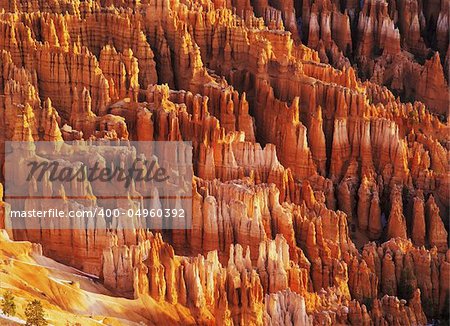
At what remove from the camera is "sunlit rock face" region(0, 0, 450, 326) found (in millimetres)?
26781

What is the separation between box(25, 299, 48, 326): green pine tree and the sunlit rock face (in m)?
1.28

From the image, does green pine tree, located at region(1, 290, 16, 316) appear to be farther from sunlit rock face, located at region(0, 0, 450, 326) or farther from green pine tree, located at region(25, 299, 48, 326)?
sunlit rock face, located at region(0, 0, 450, 326)

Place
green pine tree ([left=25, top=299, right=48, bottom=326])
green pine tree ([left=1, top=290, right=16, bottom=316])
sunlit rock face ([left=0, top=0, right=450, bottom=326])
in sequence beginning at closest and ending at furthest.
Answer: green pine tree ([left=25, top=299, right=48, bottom=326]), green pine tree ([left=1, top=290, right=16, bottom=316]), sunlit rock face ([left=0, top=0, right=450, bottom=326])

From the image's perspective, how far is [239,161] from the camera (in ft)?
115

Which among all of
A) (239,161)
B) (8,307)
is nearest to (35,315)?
(8,307)

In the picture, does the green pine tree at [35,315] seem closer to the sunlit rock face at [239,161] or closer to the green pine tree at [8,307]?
the green pine tree at [8,307]

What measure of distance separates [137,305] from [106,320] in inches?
81.3

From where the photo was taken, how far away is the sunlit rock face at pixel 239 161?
1054 inches

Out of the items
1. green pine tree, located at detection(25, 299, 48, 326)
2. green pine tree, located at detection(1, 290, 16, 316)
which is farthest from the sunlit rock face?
green pine tree, located at detection(1, 290, 16, 316)

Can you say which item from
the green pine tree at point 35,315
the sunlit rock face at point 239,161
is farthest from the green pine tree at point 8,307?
the sunlit rock face at point 239,161

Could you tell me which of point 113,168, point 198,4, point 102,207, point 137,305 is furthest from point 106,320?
point 198,4

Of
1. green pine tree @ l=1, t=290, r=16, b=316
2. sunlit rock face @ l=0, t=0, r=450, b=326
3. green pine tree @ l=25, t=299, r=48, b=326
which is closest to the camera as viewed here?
green pine tree @ l=25, t=299, r=48, b=326

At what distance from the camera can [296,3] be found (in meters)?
56.8

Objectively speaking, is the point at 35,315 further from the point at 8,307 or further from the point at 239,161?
the point at 239,161
